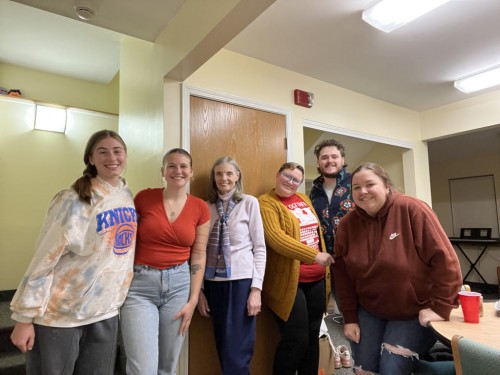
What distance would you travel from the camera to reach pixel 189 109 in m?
2.14

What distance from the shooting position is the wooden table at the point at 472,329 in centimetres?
109

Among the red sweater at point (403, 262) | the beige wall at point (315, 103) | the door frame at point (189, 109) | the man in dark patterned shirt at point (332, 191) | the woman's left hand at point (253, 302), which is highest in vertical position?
the beige wall at point (315, 103)

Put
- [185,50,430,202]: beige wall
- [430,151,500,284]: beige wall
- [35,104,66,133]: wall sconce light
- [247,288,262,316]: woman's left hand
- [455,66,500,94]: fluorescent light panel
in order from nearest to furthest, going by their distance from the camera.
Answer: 1. [247,288,262,316]: woman's left hand
2. [185,50,430,202]: beige wall
3. [455,66,500,94]: fluorescent light panel
4. [35,104,66,133]: wall sconce light
5. [430,151,500,284]: beige wall

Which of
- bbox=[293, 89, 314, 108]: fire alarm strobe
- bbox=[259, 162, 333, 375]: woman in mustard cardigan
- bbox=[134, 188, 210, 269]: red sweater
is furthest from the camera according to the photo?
bbox=[293, 89, 314, 108]: fire alarm strobe

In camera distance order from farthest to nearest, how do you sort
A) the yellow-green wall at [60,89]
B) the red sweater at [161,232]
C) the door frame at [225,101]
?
the yellow-green wall at [60,89] → the door frame at [225,101] → the red sweater at [161,232]

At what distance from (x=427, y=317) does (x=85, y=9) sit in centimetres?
227

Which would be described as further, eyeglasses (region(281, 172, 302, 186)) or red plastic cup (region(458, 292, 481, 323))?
eyeglasses (region(281, 172, 302, 186))

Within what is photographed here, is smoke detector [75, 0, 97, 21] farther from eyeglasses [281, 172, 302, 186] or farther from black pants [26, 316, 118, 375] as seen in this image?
black pants [26, 316, 118, 375]

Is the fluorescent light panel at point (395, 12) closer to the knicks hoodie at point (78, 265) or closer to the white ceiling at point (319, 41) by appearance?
the white ceiling at point (319, 41)

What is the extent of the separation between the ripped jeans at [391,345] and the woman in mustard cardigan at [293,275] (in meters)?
0.41

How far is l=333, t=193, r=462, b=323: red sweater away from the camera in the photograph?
126 cm

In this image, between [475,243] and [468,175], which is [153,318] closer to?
[475,243]

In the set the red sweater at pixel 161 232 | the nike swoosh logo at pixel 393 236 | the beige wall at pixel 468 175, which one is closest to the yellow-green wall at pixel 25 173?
the red sweater at pixel 161 232

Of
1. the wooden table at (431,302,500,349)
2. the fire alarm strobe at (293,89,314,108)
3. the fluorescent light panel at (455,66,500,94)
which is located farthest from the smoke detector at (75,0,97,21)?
the fluorescent light panel at (455,66,500,94)
